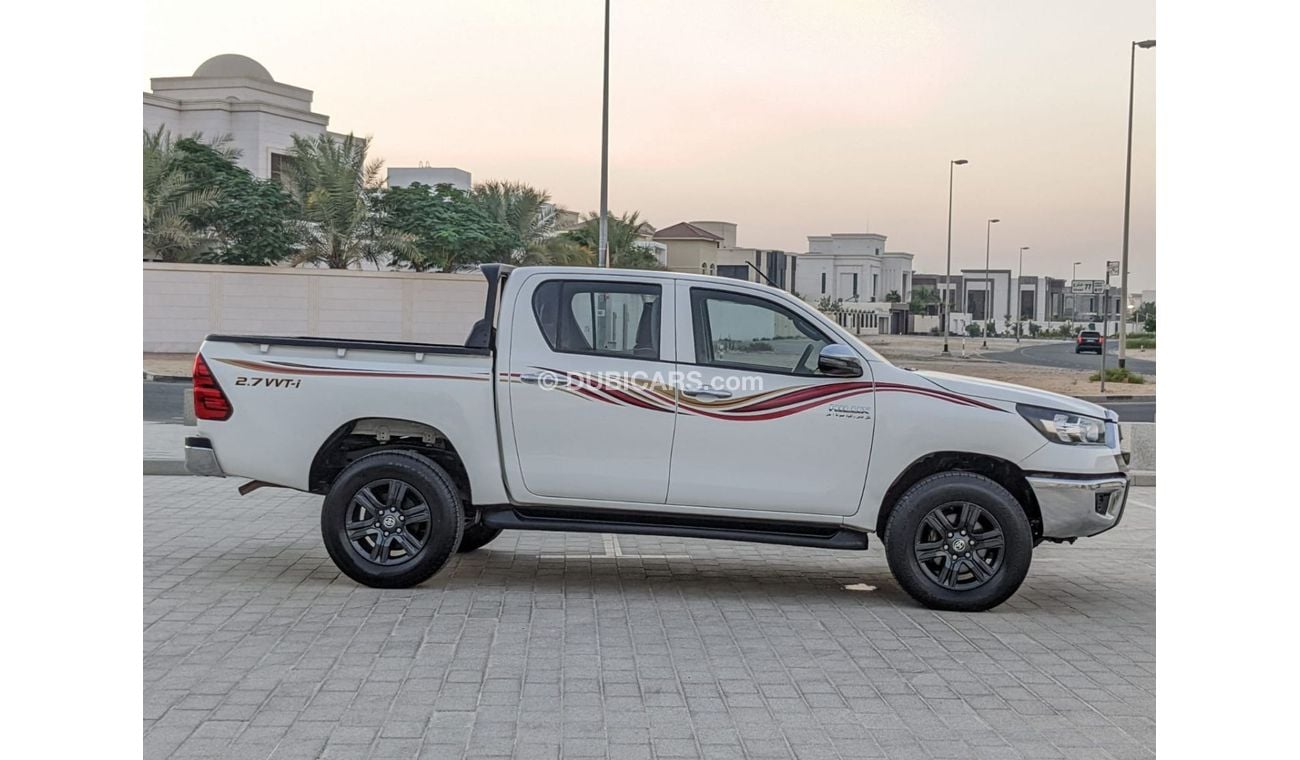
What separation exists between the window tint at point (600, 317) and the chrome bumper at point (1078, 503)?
8.17ft

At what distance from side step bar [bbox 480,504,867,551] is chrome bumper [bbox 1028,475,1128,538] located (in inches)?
43.4

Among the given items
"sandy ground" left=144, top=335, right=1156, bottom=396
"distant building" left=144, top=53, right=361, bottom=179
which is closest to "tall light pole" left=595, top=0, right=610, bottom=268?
"sandy ground" left=144, top=335, right=1156, bottom=396

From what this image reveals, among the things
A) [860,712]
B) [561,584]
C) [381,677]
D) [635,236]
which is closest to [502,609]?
[561,584]

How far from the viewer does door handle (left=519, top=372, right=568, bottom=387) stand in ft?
26.5

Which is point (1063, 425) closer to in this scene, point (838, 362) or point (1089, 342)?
point (838, 362)

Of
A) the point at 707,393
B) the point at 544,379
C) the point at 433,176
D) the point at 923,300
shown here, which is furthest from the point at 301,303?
the point at 923,300

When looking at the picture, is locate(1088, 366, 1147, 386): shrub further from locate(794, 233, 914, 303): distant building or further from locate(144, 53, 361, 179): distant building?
locate(794, 233, 914, 303): distant building

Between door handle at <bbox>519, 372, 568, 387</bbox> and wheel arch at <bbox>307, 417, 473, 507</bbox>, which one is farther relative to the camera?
wheel arch at <bbox>307, 417, 473, 507</bbox>

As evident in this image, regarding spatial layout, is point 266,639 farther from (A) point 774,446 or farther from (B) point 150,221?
(B) point 150,221

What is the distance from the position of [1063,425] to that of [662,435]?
2.41m

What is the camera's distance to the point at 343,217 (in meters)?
44.3

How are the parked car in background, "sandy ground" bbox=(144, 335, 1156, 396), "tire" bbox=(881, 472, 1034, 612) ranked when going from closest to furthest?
"tire" bbox=(881, 472, 1034, 612) < "sandy ground" bbox=(144, 335, 1156, 396) < the parked car in background

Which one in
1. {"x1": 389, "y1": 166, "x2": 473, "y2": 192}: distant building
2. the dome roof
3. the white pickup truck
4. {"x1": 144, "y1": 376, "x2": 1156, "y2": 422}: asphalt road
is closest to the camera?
the white pickup truck

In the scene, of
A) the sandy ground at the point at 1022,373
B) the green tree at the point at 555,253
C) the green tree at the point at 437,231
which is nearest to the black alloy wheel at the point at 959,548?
the sandy ground at the point at 1022,373
